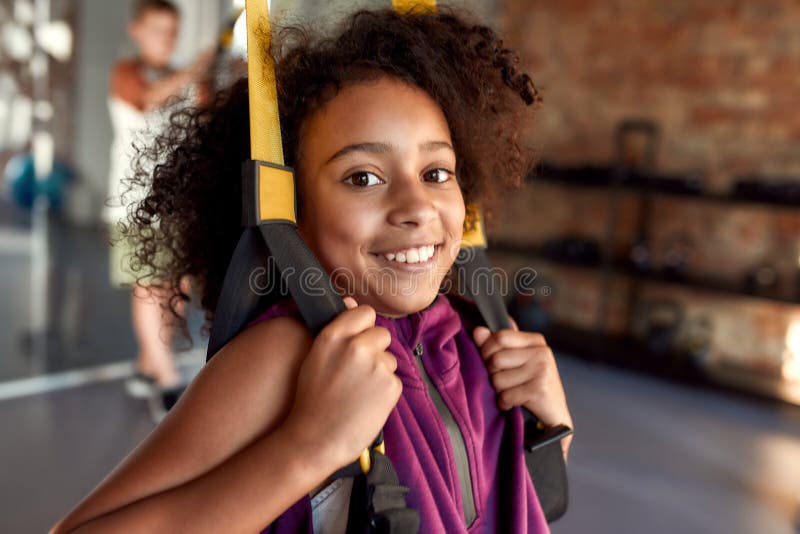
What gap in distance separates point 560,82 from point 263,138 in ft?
14.2

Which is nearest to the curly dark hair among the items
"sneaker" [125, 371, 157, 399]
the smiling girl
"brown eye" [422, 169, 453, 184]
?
the smiling girl

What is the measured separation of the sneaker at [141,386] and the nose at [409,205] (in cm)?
239

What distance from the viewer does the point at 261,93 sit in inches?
30.3

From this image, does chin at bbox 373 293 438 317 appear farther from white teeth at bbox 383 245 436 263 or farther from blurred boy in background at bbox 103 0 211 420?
blurred boy in background at bbox 103 0 211 420

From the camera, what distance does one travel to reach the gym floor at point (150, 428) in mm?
2279

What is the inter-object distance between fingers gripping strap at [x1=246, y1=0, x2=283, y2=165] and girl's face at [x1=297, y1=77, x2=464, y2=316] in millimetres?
91

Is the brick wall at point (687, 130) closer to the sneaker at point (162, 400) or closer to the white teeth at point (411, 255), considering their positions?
the sneaker at point (162, 400)

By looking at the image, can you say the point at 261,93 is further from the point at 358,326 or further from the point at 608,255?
the point at 608,255

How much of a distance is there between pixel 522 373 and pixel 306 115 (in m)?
0.49

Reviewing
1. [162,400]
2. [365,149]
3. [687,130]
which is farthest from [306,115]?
[687,130]

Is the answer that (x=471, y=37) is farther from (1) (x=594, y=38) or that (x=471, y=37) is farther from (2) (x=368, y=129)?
(1) (x=594, y=38)

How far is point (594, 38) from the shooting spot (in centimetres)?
452

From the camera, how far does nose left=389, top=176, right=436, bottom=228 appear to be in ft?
2.73

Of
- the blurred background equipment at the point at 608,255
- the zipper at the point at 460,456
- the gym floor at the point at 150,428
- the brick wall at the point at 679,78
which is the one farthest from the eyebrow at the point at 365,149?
the brick wall at the point at 679,78
